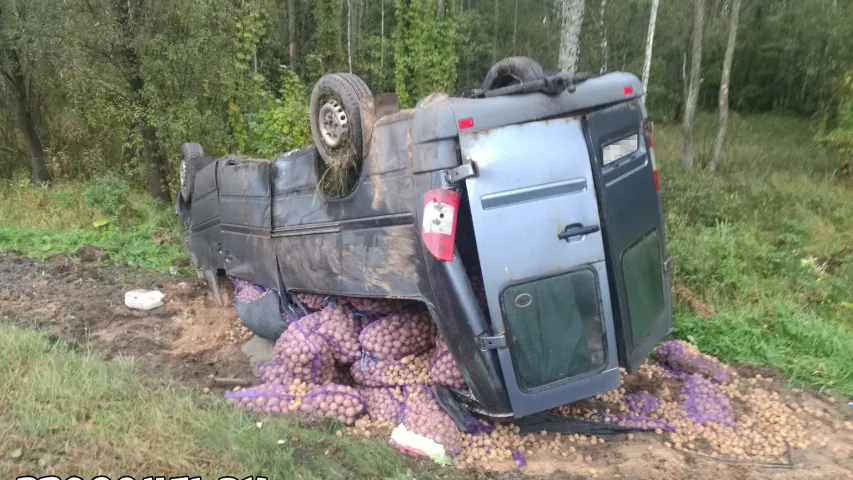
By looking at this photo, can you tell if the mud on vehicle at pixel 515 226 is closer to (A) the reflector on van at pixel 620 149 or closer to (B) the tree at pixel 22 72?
(A) the reflector on van at pixel 620 149

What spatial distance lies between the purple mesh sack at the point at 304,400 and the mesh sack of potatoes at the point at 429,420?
349mm

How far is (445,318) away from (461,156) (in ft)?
2.95

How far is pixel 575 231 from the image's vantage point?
299 centimetres

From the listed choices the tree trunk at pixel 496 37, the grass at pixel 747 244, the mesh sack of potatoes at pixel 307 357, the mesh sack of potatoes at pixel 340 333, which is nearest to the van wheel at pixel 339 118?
the mesh sack of potatoes at pixel 340 333

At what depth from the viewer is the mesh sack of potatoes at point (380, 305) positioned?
12.4 feet

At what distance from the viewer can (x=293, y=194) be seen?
164 inches

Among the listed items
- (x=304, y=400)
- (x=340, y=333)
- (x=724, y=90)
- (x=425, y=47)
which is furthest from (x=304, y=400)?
(x=425, y=47)

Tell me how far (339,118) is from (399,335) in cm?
144

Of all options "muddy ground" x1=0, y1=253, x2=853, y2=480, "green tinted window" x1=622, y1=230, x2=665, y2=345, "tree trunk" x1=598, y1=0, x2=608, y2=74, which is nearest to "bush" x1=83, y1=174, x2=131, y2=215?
"muddy ground" x1=0, y1=253, x2=853, y2=480

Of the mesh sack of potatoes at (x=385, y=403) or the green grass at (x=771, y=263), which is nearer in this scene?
the mesh sack of potatoes at (x=385, y=403)

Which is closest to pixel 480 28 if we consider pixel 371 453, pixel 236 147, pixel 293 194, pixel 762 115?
pixel 762 115

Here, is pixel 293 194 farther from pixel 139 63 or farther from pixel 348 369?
pixel 139 63

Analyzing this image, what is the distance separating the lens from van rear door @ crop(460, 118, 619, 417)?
115 inches

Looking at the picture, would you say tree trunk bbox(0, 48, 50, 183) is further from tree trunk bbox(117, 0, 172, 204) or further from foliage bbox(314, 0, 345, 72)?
foliage bbox(314, 0, 345, 72)
